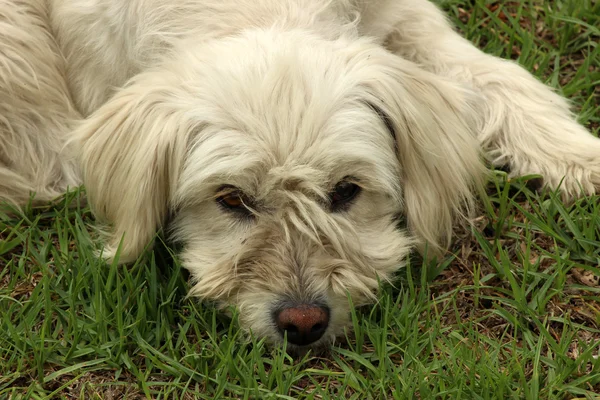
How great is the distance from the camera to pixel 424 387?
3.38m

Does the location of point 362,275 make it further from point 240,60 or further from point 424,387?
point 240,60

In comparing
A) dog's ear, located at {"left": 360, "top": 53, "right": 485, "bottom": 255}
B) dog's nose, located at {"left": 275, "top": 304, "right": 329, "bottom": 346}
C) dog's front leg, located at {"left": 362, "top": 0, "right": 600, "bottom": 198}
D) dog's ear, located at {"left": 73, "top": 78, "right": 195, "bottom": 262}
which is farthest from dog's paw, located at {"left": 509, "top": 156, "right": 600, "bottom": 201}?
dog's ear, located at {"left": 73, "top": 78, "right": 195, "bottom": 262}

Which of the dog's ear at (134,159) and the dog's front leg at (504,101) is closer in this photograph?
the dog's ear at (134,159)

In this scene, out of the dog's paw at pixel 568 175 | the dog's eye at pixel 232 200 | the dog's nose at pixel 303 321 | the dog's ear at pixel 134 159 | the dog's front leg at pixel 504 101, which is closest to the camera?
the dog's nose at pixel 303 321

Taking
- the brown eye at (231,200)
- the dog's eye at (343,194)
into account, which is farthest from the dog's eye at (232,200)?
the dog's eye at (343,194)

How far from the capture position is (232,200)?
12.1ft

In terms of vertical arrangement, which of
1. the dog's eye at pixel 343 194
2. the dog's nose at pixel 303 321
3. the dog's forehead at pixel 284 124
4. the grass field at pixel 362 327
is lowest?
the grass field at pixel 362 327

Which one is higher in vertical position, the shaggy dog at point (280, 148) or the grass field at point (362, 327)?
the shaggy dog at point (280, 148)

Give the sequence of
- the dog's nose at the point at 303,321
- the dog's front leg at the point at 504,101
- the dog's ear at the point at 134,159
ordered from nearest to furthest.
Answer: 1. the dog's nose at the point at 303,321
2. the dog's ear at the point at 134,159
3. the dog's front leg at the point at 504,101

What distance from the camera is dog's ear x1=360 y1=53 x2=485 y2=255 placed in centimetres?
382

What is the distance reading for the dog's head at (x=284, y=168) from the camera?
352cm

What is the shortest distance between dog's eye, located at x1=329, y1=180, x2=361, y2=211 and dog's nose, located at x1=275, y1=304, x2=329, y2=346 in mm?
461

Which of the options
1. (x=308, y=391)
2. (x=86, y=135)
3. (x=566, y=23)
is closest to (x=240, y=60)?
(x=86, y=135)

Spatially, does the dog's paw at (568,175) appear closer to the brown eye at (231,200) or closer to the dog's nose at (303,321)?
the dog's nose at (303,321)
